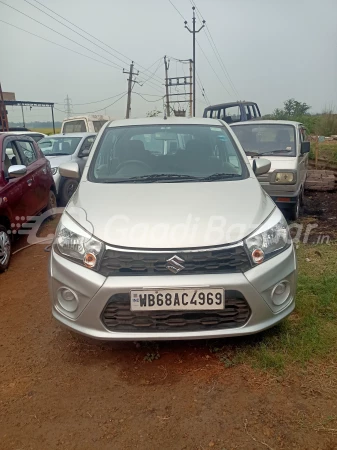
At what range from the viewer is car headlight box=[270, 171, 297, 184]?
19.7 feet

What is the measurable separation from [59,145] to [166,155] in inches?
260

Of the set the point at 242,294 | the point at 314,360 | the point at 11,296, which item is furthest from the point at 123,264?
the point at 11,296

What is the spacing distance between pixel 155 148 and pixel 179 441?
2.53m

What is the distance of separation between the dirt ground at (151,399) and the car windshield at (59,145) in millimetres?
6833

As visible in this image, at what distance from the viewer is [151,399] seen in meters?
2.33

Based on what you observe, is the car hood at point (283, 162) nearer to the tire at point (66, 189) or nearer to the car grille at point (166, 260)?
the tire at point (66, 189)

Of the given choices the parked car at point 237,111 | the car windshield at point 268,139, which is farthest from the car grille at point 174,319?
the parked car at point 237,111

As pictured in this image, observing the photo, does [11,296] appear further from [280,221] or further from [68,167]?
[280,221]

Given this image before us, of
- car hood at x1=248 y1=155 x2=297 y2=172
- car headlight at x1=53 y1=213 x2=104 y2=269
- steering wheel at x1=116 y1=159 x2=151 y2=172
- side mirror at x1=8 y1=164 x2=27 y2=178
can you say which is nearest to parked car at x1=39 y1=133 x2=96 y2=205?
side mirror at x1=8 y1=164 x2=27 y2=178

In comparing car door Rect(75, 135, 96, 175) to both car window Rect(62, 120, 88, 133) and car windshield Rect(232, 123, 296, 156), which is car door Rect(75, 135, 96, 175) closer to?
car windshield Rect(232, 123, 296, 156)

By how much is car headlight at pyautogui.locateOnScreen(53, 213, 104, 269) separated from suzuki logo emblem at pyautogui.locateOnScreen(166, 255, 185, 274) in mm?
432

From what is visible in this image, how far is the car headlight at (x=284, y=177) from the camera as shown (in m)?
6.01

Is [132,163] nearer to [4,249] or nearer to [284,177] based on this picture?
[4,249]

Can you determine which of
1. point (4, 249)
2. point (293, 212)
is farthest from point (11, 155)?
point (293, 212)
